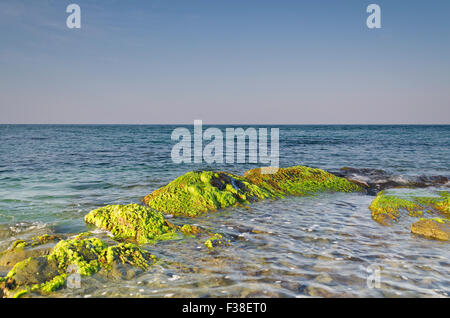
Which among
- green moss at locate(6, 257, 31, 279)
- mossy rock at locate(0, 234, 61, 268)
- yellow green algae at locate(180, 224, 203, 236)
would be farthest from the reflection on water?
mossy rock at locate(0, 234, 61, 268)

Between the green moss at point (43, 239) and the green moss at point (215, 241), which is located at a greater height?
the green moss at point (43, 239)

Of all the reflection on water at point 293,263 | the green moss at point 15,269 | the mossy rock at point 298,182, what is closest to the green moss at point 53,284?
the reflection on water at point 293,263

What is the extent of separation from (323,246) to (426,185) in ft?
30.9

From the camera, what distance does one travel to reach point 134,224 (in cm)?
648

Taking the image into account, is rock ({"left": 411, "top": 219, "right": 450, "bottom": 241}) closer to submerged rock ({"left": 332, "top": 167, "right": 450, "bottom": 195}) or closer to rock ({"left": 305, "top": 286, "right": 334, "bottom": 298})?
rock ({"left": 305, "top": 286, "right": 334, "bottom": 298})

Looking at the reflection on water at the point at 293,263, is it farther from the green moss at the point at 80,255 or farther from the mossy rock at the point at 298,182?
the mossy rock at the point at 298,182

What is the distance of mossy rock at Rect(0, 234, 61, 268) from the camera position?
500 centimetres

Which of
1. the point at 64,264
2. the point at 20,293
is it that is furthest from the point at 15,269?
the point at 64,264

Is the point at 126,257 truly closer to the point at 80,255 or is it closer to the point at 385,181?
the point at 80,255

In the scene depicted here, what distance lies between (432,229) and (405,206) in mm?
2009

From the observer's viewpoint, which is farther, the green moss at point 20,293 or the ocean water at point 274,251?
the ocean water at point 274,251

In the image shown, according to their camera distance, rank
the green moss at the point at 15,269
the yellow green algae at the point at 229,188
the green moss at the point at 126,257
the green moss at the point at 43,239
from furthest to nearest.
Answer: the yellow green algae at the point at 229,188 → the green moss at the point at 43,239 → the green moss at the point at 126,257 → the green moss at the point at 15,269

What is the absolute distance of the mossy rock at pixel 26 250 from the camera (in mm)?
5004
